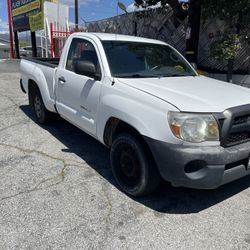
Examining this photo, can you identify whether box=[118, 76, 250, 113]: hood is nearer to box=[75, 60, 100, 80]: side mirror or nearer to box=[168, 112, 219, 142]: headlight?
box=[168, 112, 219, 142]: headlight

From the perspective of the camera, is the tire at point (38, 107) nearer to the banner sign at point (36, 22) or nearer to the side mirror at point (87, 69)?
the side mirror at point (87, 69)

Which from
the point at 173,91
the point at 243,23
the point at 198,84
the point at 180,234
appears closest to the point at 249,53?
the point at 243,23

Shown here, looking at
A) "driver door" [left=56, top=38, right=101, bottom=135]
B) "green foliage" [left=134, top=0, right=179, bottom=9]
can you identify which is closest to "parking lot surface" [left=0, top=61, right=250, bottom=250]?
"driver door" [left=56, top=38, right=101, bottom=135]

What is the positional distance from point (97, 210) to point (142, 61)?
2096 mm

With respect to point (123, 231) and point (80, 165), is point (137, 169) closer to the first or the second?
point (123, 231)

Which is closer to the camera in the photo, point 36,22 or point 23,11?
point 36,22

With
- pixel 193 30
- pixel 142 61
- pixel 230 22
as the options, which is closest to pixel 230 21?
pixel 230 22

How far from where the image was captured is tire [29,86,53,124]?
5.94 meters

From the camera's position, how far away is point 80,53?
4.71 m

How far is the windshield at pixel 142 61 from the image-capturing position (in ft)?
13.2

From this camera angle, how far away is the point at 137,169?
345 centimetres

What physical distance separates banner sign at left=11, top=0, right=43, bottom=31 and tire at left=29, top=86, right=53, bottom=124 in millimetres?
13451

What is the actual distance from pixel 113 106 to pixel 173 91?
0.70 metres

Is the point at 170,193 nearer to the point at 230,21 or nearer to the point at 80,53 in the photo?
the point at 80,53
